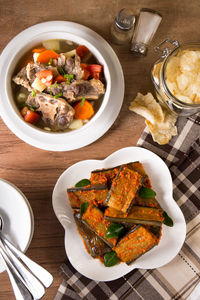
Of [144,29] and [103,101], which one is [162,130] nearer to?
[103,101]

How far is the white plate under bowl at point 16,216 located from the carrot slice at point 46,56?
697 mm

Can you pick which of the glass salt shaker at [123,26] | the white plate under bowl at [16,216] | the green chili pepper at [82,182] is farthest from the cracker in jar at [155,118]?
the white plate under bowl at [16,216]

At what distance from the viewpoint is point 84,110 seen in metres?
1.81

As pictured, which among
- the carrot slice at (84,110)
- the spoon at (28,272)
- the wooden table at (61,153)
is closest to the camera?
the spoon at (28,272)

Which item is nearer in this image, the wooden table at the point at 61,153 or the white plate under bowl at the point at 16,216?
the white plate under bowl at the point at 16,216

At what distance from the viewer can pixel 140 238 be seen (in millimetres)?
1816

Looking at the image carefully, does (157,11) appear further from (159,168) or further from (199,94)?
(159,168)

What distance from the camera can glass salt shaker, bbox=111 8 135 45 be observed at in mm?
1823

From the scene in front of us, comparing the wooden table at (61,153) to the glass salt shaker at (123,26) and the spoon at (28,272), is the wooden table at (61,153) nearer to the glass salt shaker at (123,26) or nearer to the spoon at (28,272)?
the glass salt shaker at (123,26)

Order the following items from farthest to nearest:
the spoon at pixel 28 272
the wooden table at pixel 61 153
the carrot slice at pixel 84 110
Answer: the wooden table at pixel 61 153
the carrot slice at pixel 84 110
the spoon at pixel 28 272

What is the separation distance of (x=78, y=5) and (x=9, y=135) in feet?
2.94

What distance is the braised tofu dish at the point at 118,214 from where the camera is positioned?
1.81 m

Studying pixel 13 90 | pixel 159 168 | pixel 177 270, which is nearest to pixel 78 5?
pixel 13 90

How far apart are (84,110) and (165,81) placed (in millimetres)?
478
